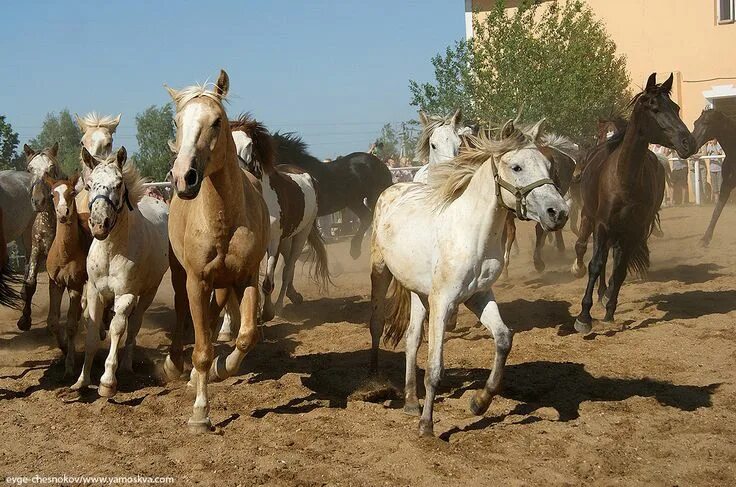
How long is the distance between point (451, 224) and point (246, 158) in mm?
3473

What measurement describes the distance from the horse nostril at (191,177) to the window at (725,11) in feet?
67.8

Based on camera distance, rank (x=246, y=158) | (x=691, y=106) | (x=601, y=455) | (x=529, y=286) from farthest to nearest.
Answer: (x=691, y=106) < (x=529, y=286) < (x=246, y=158) < (x=601, y=455)

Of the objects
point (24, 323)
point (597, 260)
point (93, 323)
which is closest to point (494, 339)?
point (93, 323)

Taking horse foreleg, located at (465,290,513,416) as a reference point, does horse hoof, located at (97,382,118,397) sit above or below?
below

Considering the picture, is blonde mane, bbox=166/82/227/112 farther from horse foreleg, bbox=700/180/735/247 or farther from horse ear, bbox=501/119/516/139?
horse foreleg, bbox=700/180/735/247

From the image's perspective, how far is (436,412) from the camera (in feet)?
18.6

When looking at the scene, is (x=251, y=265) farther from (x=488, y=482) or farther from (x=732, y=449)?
(x=732, y=449)

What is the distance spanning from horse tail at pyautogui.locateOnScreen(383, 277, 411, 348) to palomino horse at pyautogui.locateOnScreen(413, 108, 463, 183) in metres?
1.88

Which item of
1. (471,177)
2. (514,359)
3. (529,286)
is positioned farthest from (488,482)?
(529,286)

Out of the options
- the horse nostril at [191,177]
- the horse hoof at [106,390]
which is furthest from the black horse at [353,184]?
the horse nostril at [191,177]

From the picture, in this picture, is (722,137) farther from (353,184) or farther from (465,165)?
(465,165)

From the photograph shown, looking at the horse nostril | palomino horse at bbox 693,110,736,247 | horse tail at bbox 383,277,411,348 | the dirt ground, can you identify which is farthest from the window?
the horse nostril

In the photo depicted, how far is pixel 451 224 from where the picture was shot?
5.23 meters

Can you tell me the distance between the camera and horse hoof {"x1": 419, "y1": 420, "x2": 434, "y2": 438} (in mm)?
5055
